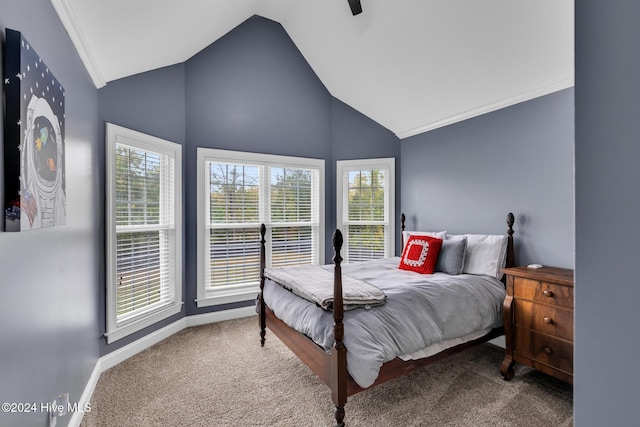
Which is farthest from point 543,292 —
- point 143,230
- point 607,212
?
point 143,230

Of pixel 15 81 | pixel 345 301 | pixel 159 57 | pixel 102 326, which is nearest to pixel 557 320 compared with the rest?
pixel 345 301

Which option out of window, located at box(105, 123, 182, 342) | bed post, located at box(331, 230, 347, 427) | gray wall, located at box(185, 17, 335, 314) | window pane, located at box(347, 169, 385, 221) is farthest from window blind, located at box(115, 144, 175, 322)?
window pane, located at box(347, 169, 385, 221)

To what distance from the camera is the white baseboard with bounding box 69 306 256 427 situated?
2.12m

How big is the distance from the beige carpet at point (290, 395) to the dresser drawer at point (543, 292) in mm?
660

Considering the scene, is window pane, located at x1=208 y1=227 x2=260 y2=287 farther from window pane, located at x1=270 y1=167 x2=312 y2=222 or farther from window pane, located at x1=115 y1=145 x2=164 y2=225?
window pane, located at x1=115 y1=145 x2=164 y2=225

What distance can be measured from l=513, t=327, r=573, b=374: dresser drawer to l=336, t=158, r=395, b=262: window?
6.48ft

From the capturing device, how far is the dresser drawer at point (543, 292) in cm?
214

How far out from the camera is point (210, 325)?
3551mm

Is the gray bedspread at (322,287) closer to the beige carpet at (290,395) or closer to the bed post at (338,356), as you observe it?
the bed post at (338,356)

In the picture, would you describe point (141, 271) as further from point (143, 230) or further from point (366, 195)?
point (366, 195)

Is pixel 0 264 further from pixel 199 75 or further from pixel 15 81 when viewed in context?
pixel 199 75

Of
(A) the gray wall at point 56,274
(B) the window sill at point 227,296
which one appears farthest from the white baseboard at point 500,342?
(A) the gray wall at point 56,274

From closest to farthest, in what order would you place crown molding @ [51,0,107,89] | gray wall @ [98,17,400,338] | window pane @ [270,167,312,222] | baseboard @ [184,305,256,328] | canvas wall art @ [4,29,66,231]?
canvas wall art @ [4,29,66,231], crown molding @ [51,0,107,89], gray wall @ [98,17,400,338], baseboard @ [184,305,256,328], window pane @ [270,167,312,222]

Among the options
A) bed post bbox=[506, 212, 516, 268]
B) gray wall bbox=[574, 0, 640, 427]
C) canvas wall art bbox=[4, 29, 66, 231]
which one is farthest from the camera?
bed post bbox=[506, 212, 516, 268]
